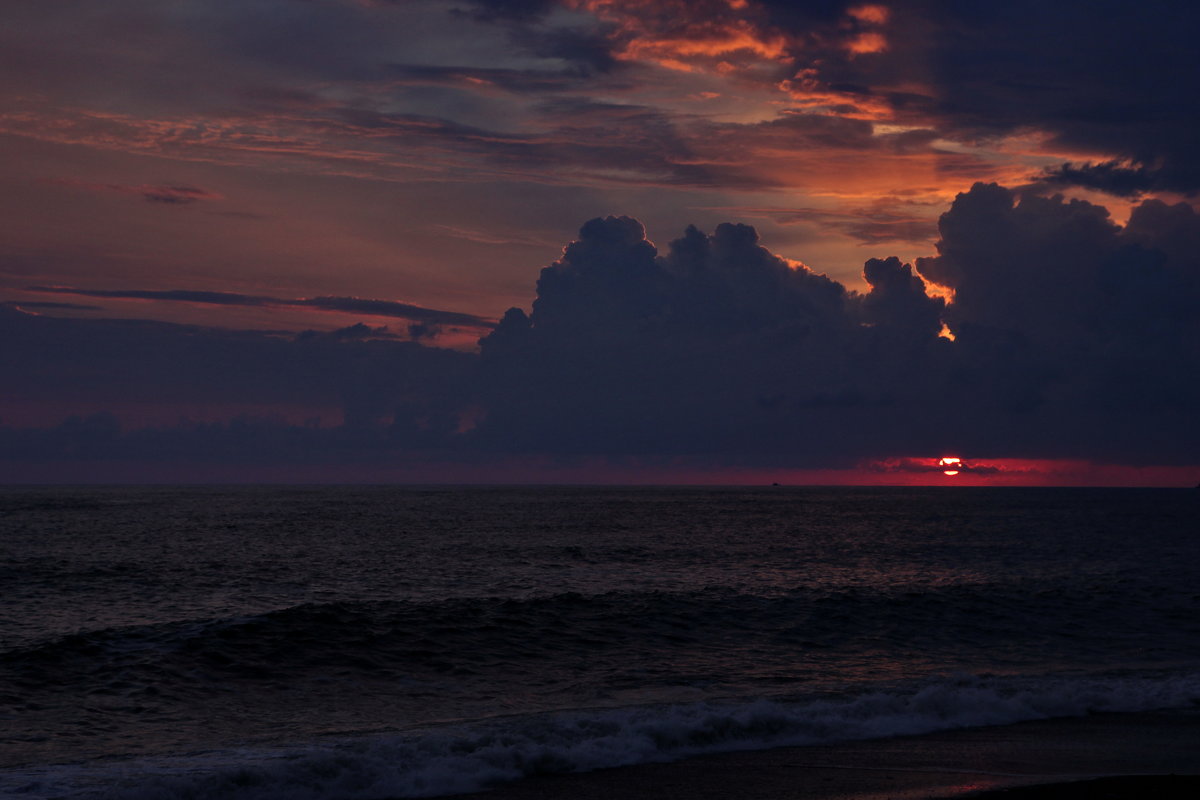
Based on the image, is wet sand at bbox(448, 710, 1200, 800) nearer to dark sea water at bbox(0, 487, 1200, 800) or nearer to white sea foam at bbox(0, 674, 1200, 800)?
white sea foam at bbox(0, 674, 1200, 800)

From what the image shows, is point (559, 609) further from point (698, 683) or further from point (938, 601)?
point (938, 601)

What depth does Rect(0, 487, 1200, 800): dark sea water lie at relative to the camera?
1789cm

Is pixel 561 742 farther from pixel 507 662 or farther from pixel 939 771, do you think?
pixel 507 662

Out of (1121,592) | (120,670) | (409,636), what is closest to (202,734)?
(120,670)

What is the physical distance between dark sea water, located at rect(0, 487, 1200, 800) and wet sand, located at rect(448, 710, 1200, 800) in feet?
2.92

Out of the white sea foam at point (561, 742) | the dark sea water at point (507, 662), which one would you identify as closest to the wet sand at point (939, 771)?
the white sea foam at point (561, 742)

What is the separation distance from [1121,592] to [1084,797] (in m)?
33.5

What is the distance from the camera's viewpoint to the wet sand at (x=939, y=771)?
15445 millimetres

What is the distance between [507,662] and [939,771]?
13835mm

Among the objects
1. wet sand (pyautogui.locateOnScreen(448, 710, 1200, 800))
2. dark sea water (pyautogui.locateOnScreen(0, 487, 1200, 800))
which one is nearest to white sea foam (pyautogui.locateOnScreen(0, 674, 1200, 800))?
dark sea water (pyautogui.locateOnScreen(0, 487, 1200, 800))

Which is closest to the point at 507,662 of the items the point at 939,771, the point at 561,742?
the point at 561,742

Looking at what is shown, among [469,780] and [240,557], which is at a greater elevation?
[469,780]

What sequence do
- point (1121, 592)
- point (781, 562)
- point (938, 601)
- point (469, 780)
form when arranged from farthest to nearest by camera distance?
point (781, 562) → point (1121, 592) → point (938, 601) → point (469, 780)

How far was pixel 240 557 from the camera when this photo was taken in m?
59.6
